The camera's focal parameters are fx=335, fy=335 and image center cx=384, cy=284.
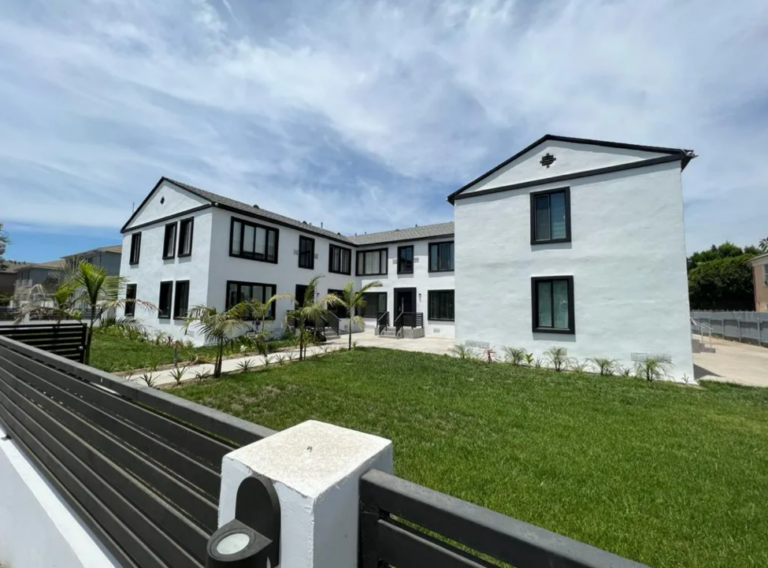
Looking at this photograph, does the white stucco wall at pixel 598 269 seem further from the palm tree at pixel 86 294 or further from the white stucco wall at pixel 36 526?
the white stucco wall at pixel 36 526

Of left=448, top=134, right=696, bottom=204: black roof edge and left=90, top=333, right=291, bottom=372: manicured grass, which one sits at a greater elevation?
left=448, top=134, right=696, bottom=204: black roof edge

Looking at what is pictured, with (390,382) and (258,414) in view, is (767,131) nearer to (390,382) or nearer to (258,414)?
(390,382)

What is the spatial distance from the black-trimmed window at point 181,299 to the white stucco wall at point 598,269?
12.6 metres

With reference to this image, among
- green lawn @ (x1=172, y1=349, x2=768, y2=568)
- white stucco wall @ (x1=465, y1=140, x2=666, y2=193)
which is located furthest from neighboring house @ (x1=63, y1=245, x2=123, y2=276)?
white stucco wall @ (x1=465, y1=140, x2=666, y2=193)

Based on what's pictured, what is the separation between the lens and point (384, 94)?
29.5ft

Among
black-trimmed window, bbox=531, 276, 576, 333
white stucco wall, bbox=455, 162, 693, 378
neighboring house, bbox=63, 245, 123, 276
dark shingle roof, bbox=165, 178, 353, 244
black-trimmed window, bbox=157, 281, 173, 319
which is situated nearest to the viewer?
white stucco wall, bbox=455, 162, 693, 378

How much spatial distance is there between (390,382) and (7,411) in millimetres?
6360

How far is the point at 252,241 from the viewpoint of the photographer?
1686 centimetres

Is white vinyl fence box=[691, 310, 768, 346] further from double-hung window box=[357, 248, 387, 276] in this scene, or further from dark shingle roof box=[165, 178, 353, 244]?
dark shingle roof box=[165, 178, 353, 244]

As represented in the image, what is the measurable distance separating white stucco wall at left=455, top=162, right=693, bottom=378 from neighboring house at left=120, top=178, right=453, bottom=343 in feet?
22.4

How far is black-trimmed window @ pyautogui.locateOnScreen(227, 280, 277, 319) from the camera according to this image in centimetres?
1574

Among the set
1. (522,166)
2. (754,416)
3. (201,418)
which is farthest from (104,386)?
(522,166)

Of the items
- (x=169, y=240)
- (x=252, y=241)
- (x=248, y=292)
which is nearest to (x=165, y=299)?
(x=169, y=240)

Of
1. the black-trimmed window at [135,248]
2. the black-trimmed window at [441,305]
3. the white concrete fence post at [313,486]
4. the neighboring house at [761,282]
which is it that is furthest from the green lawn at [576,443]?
the neighboring house at [761,282]
